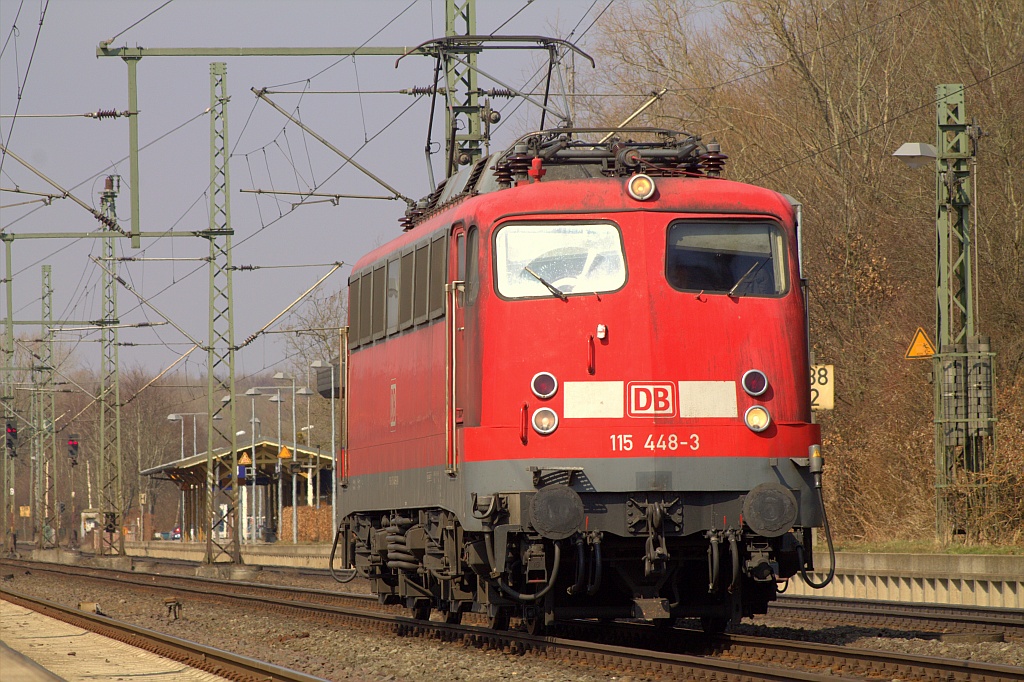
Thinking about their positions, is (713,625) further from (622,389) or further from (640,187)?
(640,187)

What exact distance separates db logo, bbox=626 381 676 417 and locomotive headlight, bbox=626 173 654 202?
1.60 meters

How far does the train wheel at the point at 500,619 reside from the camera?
546 inches

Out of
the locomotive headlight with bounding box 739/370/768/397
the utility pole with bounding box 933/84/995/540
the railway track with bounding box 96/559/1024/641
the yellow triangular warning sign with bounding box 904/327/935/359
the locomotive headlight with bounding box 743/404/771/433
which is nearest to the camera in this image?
the locomotive headlight with bounding box 743/404/771/433

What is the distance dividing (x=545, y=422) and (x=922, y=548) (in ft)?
42.2

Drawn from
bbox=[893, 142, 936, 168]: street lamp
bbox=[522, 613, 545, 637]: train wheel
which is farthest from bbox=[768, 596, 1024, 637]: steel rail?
bbox=[893, 142, 936, 168]: street lamp

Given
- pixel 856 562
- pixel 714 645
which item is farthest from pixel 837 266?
pixel 714 645

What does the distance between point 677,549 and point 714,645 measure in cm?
139

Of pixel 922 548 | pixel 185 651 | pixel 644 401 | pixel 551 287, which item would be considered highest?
pixel 551 287

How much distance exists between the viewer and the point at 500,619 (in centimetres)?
1413

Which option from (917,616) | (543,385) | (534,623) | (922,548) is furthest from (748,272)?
(922,548)

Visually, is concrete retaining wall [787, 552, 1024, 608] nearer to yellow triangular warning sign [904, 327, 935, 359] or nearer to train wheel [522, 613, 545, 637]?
yellow triangular warning sign [904, 327, 935, 359]

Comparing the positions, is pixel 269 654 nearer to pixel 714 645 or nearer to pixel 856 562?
pixel 714 645

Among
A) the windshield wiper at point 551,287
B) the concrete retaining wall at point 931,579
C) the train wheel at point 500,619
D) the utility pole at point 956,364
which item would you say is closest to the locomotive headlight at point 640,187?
the windshield wiper at point 551,287

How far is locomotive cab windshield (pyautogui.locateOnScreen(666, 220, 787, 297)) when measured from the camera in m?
12.1
